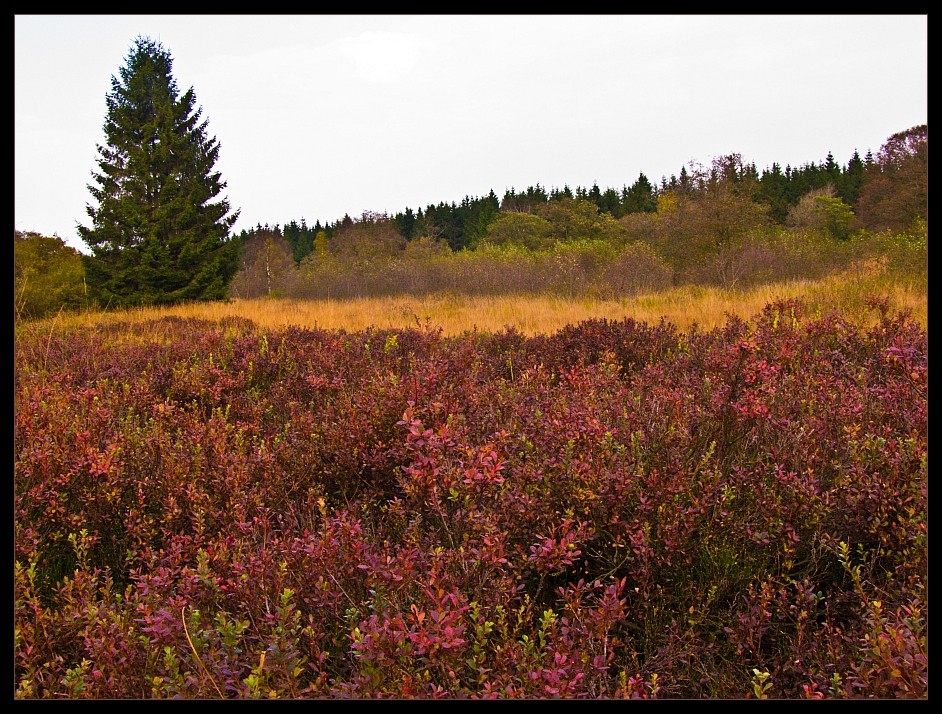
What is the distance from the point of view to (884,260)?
1198 cm

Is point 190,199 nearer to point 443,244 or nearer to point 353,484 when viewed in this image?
point 353,484

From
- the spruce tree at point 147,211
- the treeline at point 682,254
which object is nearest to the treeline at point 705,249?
the treeline at point 682,254

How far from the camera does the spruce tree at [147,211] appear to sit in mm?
20531

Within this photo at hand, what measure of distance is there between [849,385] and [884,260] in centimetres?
1095

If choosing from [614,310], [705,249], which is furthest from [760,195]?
[614,310]

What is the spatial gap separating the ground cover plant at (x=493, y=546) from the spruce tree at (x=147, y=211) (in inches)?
782

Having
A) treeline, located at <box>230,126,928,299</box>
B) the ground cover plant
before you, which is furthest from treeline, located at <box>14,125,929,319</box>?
the ground cover plant

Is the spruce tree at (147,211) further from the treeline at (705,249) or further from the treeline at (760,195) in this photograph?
the treeline at (760,195)

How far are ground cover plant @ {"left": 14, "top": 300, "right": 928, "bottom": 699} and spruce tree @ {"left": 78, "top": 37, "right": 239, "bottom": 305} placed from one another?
1986 cm

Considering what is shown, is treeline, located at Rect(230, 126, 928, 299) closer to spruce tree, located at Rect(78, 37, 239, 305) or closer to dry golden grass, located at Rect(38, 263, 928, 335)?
dry golden grass, located at Rect(38, 263, 928, 335)

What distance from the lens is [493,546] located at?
5.59 ft

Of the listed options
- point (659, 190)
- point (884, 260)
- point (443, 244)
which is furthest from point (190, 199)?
point (659, 190)

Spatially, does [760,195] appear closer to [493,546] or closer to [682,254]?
[682,254]

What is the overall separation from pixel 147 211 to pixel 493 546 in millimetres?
23000
